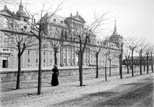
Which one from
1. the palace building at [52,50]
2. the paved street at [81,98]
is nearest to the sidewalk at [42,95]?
the paved street at [81,98]

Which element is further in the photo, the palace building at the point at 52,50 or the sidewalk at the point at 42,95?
the palace building at the point at 52,50

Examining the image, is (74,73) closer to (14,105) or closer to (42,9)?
(42,9)

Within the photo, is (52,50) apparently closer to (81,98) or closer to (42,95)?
(42,95)

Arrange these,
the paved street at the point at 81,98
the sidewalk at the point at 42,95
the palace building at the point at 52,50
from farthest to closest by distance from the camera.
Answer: the palace building at the point at 52,50, the sidewalk at the point at 42,95, the paved street at the point at 81,98

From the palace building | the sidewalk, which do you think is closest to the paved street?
the sidewalk

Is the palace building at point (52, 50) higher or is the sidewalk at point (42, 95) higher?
the palace building at point (52, 50)

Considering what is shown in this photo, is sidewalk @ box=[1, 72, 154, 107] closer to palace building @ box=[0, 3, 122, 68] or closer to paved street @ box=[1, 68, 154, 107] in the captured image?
paved street @ box=[1, 68, 154, 107]

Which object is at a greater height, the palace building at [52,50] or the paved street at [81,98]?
the palace building at [52,50]

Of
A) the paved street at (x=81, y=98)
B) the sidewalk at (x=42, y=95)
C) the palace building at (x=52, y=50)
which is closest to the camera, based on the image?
the paved street at (x=81, y=98)

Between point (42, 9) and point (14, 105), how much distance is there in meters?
7.00

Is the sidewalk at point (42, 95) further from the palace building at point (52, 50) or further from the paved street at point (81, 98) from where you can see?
the palace building at point (52, 50)

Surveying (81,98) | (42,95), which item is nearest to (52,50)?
(42,95)

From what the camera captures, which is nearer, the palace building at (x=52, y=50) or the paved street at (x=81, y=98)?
the paved street at (x=81, y=98)

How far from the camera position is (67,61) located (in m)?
65.1
